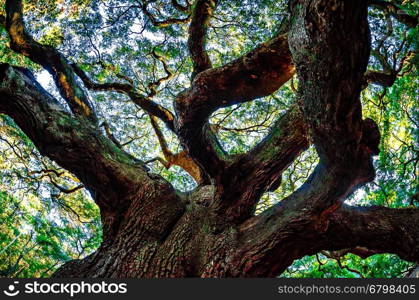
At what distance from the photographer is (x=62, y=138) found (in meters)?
3.42

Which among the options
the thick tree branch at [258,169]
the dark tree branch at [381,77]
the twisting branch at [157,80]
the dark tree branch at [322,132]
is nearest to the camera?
the dark tree branch at [322,132]

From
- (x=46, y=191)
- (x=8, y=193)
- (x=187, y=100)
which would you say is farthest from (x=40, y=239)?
(x=187, y=100)

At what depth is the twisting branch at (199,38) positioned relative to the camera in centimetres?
383

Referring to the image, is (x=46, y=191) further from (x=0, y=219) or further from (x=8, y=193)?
(x=0, y=219)

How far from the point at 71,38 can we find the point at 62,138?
14.8 feet

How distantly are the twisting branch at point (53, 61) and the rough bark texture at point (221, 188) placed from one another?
56 centimetres

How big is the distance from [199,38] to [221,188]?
181 cm

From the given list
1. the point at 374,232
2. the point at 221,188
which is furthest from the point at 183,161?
the point at 374,232

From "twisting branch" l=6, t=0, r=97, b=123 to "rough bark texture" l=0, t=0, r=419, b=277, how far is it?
558 millimetres

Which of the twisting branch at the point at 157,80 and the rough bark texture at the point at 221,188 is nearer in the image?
the rough bark texture at the point at 221,188

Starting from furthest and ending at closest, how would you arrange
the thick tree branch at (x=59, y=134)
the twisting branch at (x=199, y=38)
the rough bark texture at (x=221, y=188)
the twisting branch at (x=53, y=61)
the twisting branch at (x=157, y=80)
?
1. the twisting branch at (x=157, y=80)
2. the twisting branch at (x=53, y=61)
3. the twisting branch at (x=199, y=38)
4. the thick tree branch at (x=59, y=134)
5. the rough bark texture at (x=221, y=188)

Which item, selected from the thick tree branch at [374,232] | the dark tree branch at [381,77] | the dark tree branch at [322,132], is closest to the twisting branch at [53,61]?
the dark tree branch at [322,132]

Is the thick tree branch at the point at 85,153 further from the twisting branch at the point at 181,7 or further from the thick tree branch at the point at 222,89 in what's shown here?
the twisting branch at the point at 181,7

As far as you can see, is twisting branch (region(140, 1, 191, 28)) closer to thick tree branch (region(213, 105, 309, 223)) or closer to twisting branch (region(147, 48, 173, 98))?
twisting branch (region(147, 48, 173, 98))
